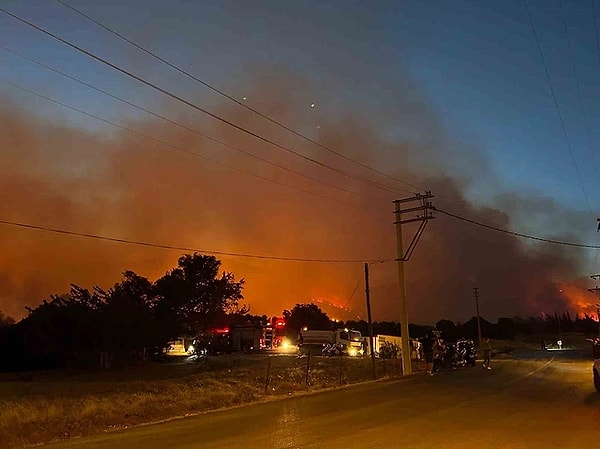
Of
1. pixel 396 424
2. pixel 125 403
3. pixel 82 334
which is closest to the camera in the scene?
pixel 396 424

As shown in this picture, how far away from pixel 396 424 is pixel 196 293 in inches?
3349

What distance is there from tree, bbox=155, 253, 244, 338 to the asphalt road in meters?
69.5

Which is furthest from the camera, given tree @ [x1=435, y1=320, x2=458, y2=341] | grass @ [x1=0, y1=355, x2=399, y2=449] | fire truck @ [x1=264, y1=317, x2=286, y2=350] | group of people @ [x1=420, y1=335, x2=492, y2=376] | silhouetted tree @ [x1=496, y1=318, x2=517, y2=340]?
silhouetted tree @ [x1=496, y1=318, x2=517, y2=340]

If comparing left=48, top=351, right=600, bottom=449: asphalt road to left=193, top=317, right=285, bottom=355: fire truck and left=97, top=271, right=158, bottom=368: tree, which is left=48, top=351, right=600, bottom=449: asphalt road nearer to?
left=97, top=271, right=158, bottom=368: tree

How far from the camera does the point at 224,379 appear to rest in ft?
A: 93.4

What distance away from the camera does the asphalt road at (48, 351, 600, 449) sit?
40.3 ft

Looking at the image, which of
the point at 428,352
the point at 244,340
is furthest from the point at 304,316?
the point at 428,352

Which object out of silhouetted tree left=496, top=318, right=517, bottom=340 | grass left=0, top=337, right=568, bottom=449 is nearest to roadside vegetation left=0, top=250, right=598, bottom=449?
grass left=0, top=337, right=568, bottom=449

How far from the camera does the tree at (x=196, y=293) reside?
9312 centimetres

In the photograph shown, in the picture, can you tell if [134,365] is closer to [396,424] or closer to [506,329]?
A: [396,424]

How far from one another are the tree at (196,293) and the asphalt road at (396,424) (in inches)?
2737

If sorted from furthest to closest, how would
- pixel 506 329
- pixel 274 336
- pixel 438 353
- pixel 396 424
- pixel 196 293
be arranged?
1. pixel 506 329
2. pixel 196 293
3. pixel 274 336
4. pixel 438 353
5. pixel 396 424

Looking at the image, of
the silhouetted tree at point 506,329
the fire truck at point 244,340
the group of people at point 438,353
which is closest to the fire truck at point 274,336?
the fire truck at point 244,340

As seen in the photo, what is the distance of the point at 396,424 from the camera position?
14773mm
